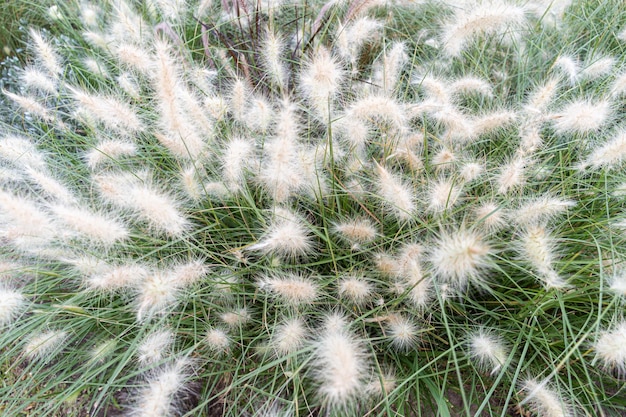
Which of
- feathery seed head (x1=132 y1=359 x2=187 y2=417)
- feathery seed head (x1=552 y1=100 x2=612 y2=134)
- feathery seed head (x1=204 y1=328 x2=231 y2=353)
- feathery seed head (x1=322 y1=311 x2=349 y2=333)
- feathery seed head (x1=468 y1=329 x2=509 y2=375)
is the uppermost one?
feathery seed head (x1=552 y1=100 x2=612 y2=134)

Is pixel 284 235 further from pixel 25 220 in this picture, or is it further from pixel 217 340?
pixel 25 220

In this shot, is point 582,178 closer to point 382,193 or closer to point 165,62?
point 382,193

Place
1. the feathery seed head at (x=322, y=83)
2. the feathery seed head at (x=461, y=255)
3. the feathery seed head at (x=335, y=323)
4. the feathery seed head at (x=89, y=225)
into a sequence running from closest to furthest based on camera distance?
the feathery seed head at (x=461, y=255) < the feathery seed head at (x=89, y=225) < the feathery seed head at (x=335, y=323) < the feathery seed head at (x=322, y=83)

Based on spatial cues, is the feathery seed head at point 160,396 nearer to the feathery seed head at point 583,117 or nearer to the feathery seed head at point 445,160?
the feathery seed head at point 445,160

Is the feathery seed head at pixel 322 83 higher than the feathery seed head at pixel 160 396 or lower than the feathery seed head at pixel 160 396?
higher

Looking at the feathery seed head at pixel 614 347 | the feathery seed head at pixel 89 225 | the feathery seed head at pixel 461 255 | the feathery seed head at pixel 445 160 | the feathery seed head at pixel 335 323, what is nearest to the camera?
the feathery seed head at pixel 461 255

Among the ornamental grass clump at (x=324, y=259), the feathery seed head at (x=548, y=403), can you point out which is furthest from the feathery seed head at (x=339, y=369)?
the feathery seed head at (x=548, y=403)

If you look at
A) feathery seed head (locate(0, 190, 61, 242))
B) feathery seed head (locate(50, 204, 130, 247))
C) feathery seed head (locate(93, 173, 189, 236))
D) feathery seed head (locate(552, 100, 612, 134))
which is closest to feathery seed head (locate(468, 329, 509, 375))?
feathery seed head (locate(552, 100, 612, 134))

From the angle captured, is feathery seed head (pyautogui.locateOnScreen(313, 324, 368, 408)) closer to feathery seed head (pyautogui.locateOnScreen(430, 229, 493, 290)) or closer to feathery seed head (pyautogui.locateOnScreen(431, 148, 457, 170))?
feathery seed head (pyautogui.locateOnScreen(430, 229, 493, 290))
